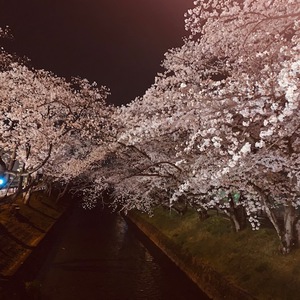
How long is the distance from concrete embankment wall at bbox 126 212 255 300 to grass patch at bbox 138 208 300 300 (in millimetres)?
326

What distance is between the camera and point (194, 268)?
21484mm

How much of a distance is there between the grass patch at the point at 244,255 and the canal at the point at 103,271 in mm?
1849

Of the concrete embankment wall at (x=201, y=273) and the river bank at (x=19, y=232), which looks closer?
the concrete embankment wall at (x=201, y=273)

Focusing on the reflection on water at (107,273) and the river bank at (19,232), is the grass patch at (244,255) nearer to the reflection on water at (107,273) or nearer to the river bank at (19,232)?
the reflection on water at (107,273)

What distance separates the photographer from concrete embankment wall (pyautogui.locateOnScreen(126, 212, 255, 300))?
54.4 ft

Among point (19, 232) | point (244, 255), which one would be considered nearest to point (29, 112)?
point (19, 232)

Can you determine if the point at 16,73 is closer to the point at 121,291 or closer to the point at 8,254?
the point at 8,254

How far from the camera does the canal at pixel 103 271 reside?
1856cm

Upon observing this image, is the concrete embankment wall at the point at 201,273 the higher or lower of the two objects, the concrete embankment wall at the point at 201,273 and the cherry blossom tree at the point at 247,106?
the lower

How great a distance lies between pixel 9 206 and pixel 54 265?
31.0ft

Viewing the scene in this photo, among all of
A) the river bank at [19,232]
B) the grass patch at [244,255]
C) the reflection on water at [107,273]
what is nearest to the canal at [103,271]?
the reflection on water at [107,273]

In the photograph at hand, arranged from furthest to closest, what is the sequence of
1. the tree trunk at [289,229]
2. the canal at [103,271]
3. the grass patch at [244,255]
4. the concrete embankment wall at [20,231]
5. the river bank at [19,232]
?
the concrete embankment wall at [20,231] < the river bank at [19,232] < the canal at [103,271] < the tree trunk at [289,229] < the grass patch at [244,255]

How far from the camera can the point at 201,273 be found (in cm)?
2020

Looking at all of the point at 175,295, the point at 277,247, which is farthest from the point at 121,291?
the point at 277,247
